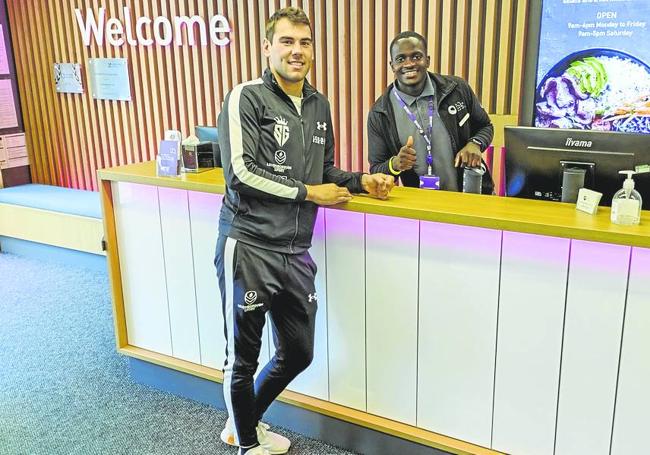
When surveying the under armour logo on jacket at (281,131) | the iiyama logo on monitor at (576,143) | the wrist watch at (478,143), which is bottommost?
the wrist watch at (478,143)

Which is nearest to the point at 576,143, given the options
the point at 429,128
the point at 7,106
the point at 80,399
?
the point at 429,128

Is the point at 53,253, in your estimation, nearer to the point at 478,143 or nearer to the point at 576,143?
the point at 478,143

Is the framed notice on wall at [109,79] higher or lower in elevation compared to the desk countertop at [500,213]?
higher

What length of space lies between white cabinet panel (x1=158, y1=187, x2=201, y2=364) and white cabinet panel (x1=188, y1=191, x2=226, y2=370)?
0.03 m

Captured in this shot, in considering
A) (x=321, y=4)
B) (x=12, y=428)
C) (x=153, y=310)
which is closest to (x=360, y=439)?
(x=153, y=310)

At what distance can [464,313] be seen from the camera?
7.99ft

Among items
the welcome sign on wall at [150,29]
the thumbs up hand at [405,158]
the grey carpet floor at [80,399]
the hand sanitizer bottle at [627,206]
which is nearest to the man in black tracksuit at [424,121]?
the thumbs up hand at [405,158]

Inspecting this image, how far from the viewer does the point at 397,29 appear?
4477mm

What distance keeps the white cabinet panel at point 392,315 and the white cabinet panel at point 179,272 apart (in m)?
0.96

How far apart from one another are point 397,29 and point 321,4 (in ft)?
2.07

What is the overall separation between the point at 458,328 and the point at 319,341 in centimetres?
67

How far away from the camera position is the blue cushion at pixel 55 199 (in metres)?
5.55

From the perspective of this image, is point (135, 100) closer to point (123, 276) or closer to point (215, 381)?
point (123, 276)

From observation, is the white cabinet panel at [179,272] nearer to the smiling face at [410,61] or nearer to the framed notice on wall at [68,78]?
the smiling face at [410,61]
